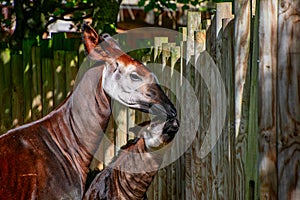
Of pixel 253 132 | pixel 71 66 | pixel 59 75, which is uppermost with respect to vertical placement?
pixel 253 132

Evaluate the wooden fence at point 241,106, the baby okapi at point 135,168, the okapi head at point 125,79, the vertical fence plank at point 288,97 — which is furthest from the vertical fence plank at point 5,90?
the vertical fence plank at point 288,97

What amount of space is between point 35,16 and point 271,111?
696cm

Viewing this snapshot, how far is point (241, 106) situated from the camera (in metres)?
4.25

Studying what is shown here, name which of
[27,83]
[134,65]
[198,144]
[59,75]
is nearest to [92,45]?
[134,65]

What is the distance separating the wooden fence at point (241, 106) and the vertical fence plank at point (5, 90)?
5.18 feet

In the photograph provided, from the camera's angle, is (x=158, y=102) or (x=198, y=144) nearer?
(x=158, y=102)

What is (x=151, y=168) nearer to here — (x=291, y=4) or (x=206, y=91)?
(x=206, y=91)

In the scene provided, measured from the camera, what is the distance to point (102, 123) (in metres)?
4.87

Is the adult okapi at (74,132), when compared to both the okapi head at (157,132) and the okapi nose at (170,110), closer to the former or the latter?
the okapi nose at (170,110)

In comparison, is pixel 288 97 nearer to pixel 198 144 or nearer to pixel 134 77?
pixel 134 77

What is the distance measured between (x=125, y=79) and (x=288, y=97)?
1.46 m

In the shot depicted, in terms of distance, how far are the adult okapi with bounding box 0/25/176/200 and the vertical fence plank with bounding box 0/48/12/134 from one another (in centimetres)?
350

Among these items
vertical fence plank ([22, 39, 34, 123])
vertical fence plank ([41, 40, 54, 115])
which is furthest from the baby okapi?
vertical fence plank ([22, 39, 34, 123])

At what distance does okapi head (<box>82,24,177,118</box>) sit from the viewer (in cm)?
469
